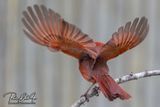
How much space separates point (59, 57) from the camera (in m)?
2.22

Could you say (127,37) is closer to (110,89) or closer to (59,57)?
(110,89)

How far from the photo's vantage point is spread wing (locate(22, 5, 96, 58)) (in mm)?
638

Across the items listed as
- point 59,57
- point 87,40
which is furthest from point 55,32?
point 59,57

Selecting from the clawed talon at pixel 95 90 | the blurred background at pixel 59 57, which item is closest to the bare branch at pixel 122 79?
the clawed talon at pixel 95 90

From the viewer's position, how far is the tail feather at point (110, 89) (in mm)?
621

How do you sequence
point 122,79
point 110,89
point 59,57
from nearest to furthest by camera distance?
point 110,89, point 122,79, point 59,57

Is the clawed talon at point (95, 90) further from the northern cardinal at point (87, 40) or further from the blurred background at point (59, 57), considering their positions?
the blurred background at point (59, 57)

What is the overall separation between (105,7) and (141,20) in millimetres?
1575

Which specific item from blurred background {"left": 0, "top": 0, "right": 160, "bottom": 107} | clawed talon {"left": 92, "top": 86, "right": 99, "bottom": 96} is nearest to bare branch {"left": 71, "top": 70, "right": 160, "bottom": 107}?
clawed talon {"left": 92, "top": 86, "right": 99, "bottom": 96}

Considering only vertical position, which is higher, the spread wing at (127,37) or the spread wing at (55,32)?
the spread wing at (55,32)

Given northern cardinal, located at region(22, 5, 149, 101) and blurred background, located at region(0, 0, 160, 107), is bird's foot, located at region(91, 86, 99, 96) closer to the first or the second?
northern cardinal, located at region(22, 5, 149, 101)

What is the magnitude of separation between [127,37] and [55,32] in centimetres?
9

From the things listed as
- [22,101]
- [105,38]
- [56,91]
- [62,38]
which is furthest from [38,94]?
[62,38]

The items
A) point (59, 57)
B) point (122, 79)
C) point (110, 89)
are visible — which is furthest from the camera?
point (59, 57)
